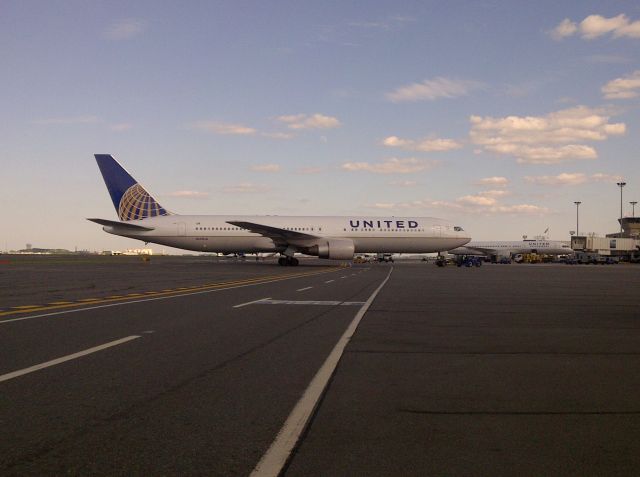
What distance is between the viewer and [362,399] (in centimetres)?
546

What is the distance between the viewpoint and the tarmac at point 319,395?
3.91 m

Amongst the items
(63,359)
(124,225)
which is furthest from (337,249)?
(63,359)

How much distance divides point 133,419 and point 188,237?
43.3 metres

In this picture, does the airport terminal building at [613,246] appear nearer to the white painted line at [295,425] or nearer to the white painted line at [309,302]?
the white painted line at [309,302]

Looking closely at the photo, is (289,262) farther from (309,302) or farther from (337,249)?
(309,302)

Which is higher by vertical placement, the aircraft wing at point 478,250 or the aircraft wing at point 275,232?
the aircraft wing at point 275,232

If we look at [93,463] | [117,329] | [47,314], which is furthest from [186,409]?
[47,314]

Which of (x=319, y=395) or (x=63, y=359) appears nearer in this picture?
(x=319, y=395)

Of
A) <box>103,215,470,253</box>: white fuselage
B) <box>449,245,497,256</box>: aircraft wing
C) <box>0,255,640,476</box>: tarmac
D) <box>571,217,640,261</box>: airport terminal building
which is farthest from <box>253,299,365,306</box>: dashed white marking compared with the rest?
<box>449,245,497,256</box>: aircraft wing

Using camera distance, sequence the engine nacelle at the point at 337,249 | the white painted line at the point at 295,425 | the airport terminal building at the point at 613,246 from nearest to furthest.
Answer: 1. the white painted line at the point at 295,425
2. the engine nacelle at the point at 337,249
3. the airport terminal building at the point at 613,246

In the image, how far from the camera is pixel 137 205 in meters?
48.2

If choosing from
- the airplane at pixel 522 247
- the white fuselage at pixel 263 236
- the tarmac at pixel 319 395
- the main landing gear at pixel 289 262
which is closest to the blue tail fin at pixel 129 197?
the white fuselage at pixel 263 236

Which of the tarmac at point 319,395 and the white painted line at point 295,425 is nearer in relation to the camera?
the white painted line at point 295,425

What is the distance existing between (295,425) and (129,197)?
46426mm
